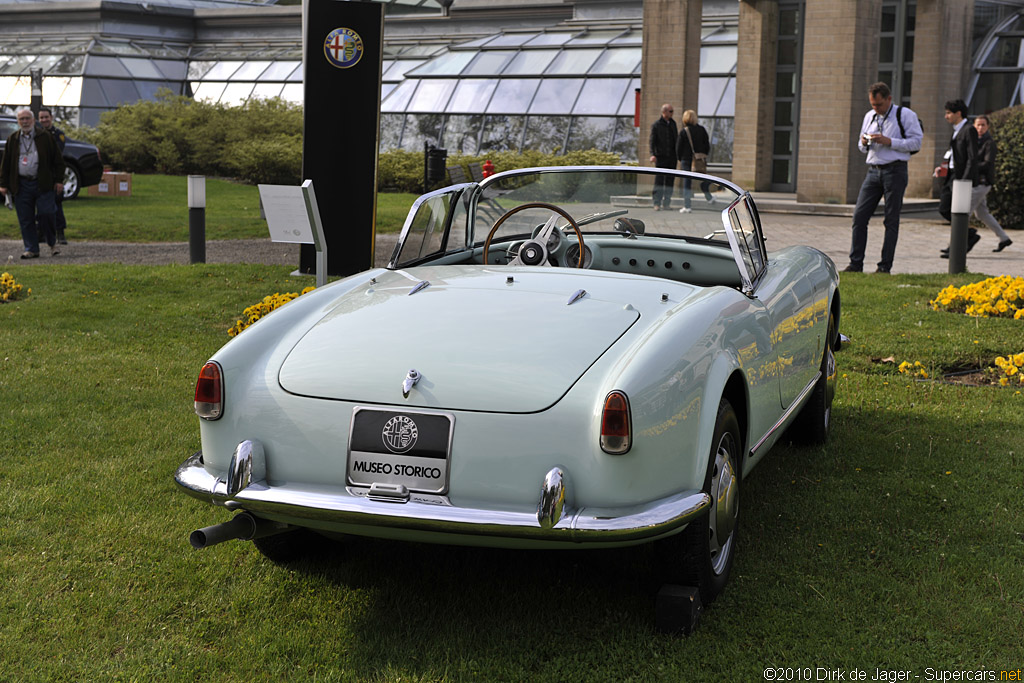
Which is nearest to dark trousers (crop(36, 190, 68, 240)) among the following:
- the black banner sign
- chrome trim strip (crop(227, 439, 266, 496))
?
the black banner sign

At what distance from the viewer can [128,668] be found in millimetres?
3195

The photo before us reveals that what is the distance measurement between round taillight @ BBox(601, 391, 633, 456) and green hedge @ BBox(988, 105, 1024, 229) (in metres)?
16.0

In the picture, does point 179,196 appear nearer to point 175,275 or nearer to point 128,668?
point 175,275

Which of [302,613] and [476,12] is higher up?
[476,12]

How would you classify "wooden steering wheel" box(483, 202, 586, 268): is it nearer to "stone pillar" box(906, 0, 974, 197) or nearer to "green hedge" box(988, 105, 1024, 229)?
"green hedge" box(988, 105, 1024, 229)

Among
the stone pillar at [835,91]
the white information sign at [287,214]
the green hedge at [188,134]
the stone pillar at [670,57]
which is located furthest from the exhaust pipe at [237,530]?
the green hedge at [188,134]

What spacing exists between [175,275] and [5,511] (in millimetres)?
6191

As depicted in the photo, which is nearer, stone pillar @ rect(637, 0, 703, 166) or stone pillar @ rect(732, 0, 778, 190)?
stone pillar @ rect(637, 0, 703, 166)

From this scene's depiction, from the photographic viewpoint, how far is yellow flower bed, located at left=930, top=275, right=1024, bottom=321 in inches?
332

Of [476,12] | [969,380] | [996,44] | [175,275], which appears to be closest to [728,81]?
[996,44]

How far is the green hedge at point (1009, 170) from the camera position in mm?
17094

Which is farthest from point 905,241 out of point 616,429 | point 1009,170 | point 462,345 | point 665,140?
point 616,429

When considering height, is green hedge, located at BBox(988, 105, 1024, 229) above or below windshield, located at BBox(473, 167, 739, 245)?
above

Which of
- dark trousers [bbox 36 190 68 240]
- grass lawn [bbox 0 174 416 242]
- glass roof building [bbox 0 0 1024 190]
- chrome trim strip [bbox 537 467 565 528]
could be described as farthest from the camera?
glass roof building [bbox 0 0 1024 190]
